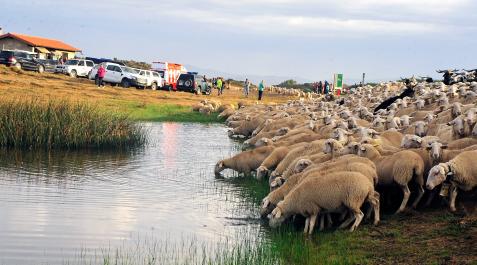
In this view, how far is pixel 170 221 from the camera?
538 inches

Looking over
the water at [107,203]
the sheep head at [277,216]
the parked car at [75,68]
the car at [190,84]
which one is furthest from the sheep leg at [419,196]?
the car at [190,84]

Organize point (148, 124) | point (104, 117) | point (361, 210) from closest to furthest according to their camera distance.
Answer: point (361, 210) < point (104, 117) < point (148, 124)

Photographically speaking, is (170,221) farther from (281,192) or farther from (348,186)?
(348,186)

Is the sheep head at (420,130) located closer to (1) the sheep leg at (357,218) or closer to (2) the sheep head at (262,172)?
(2) the sheep head at (262,172)

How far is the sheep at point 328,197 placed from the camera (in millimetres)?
11320

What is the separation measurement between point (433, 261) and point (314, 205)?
2440 mm

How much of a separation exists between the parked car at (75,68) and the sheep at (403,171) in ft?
157

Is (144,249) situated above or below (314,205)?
below

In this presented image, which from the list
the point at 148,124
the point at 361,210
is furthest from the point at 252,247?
the point at 148,124

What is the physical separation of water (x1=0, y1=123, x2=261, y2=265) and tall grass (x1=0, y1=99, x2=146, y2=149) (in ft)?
2.14

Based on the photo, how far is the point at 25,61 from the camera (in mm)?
55875

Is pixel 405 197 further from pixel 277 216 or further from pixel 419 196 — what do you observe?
pixel 277 216

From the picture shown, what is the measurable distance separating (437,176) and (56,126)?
1371cm

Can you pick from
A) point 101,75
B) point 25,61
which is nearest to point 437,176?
point 101,75
